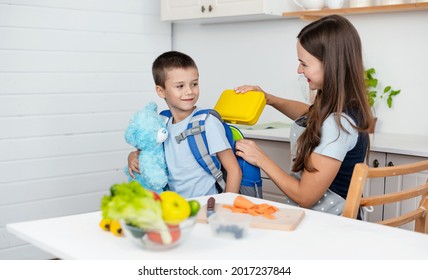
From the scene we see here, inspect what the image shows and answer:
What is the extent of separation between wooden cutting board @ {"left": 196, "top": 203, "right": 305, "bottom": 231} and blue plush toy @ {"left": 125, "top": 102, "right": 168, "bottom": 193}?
0.64 meters

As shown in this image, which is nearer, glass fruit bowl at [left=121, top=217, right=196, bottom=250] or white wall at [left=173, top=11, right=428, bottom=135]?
glass fruit bowl at [left=121, top=217, right=196, bottom=250]

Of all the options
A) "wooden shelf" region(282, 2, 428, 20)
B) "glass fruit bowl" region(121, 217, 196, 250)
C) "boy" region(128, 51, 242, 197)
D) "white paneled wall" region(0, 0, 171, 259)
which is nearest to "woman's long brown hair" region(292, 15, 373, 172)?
"boy" region(128, 51, 242, 197)

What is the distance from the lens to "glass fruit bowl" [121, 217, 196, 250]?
4.03 feet

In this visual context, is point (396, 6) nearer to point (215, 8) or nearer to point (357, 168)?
point (215, 8)

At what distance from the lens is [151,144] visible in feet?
7.39

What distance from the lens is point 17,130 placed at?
12.2 ft

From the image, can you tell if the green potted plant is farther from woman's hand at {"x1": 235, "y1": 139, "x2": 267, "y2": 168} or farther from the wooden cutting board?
the wooden cutting board

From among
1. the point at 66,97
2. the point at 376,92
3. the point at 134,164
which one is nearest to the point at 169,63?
the point at 134,164

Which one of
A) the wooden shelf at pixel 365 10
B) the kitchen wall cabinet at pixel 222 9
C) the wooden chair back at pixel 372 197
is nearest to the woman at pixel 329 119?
the wooden chair back at pixel 372 197

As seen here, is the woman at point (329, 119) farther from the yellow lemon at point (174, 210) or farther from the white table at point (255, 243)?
the yellow lemon at point (174, 210)

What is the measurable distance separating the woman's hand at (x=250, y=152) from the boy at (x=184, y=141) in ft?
0.11

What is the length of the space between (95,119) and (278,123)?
124 cm

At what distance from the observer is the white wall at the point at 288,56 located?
3.19m

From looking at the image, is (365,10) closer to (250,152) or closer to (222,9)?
(222,9)
